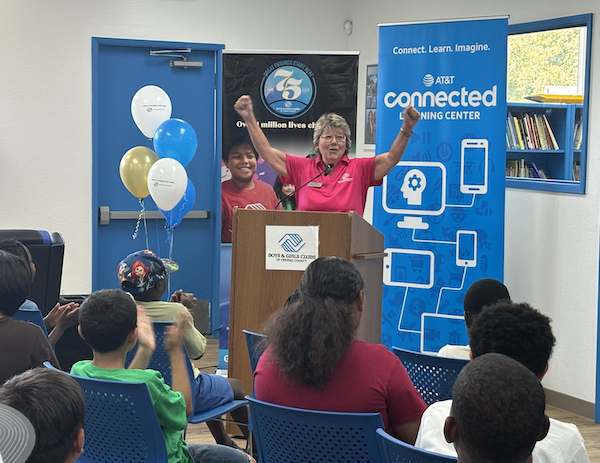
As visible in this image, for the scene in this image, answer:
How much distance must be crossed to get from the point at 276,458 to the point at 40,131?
467cm

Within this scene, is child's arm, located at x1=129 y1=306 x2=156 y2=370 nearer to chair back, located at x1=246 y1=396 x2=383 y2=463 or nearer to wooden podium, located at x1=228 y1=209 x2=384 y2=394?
wooden podium, located at x1=228 y1=209 x2=384 y2=394

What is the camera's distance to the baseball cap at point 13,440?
71 centimetres

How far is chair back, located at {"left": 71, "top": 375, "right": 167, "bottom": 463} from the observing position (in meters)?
1.91

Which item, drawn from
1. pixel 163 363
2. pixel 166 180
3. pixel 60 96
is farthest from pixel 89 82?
pixel 163 363

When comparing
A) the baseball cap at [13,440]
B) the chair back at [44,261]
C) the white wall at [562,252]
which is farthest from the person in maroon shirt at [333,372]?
the white wall at [562,252]

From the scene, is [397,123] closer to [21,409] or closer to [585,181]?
[585,181]

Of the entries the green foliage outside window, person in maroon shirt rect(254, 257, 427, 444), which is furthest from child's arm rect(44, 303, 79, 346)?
Result: the green foliage outside window

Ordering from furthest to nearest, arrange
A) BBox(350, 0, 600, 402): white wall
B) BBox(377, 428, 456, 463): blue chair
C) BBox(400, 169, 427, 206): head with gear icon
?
BBox(400, 169, 427, 206): head with gear icon, BBox(350, 0, 600, 402): white wall, BBox(377, 428, 456, 463): blue chair

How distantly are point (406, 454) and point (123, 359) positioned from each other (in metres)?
1.05

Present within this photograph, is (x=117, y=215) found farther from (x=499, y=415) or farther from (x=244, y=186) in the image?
(x=499, y=415)

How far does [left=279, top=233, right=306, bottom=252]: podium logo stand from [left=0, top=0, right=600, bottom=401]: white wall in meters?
2.25

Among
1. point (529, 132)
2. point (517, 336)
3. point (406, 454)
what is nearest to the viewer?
point (406, 454)

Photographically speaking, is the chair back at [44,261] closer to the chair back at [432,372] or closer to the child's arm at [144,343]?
the child's arm at [144,343]

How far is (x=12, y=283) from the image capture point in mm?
→ 2389
